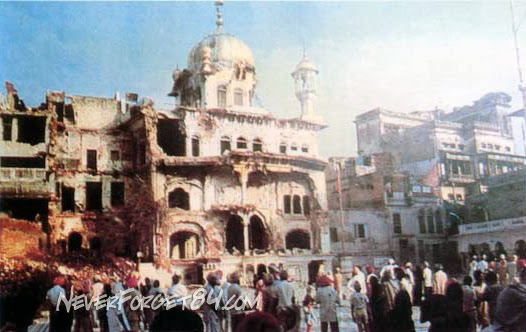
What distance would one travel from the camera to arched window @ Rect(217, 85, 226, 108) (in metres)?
13.8

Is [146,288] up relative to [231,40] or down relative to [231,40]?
down

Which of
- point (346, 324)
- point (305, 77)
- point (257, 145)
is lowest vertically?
point (346, 324)

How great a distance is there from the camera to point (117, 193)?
9.72 m

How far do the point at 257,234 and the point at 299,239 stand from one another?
1308 mm

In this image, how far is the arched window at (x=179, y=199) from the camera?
1097cm

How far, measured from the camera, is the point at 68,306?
7.32 metres

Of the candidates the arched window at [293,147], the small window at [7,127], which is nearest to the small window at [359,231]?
the arched window at [293,147]

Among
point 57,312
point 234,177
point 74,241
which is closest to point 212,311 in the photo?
point 57,312

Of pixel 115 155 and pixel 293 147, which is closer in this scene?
pixel 115 155

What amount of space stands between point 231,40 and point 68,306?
5446mm

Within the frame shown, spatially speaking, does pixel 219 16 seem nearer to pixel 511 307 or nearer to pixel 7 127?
pixel 7 127

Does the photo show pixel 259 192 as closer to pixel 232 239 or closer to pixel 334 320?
pixel 232 239

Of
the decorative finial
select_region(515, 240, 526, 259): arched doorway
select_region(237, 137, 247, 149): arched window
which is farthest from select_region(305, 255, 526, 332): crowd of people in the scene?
select_region(237, 137, 247, 149): arched window

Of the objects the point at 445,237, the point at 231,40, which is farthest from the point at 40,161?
the point at 445,237
